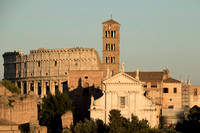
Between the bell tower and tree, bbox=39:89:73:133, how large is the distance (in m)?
17.0

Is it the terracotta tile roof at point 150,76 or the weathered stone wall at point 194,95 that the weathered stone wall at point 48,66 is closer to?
the weathered stone wall at point 194,95

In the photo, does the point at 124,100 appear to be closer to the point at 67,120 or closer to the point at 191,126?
the point at 67,120

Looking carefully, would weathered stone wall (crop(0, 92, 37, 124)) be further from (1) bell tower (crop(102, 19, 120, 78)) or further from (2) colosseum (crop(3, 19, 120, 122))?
(2) colosseum (crop(3, 19, 120, 122))

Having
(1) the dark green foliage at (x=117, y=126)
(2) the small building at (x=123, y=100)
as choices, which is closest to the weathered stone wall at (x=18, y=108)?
(1) the dark green foliage at (x=117, y=126)

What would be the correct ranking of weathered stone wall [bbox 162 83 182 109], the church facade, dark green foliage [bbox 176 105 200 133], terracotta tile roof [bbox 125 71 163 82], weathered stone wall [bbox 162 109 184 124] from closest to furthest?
dark green foliage [bbox 176 105 200 133] → the church facade → weathered stone wall [bbox 162 109 184 124] → terracotta tile roof [bbox 125 71 163 82] → weathered stone wall [bbox 162 83 182 109]

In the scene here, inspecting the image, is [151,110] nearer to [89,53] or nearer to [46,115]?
[46,115]

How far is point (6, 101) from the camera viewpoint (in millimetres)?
47062

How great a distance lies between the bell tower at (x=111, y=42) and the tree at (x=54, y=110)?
1704 centimetres

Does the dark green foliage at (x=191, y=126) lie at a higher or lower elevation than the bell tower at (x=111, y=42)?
lower

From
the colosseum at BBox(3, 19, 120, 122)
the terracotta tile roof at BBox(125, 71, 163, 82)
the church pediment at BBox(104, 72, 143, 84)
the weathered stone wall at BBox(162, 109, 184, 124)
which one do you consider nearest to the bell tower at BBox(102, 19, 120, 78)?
the terracotta tile roof at BBox(125, 71, 163, 82)

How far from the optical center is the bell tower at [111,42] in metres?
84.4

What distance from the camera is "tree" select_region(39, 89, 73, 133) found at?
6438 cm

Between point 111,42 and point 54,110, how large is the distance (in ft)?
70.3

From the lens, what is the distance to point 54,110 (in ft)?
220
